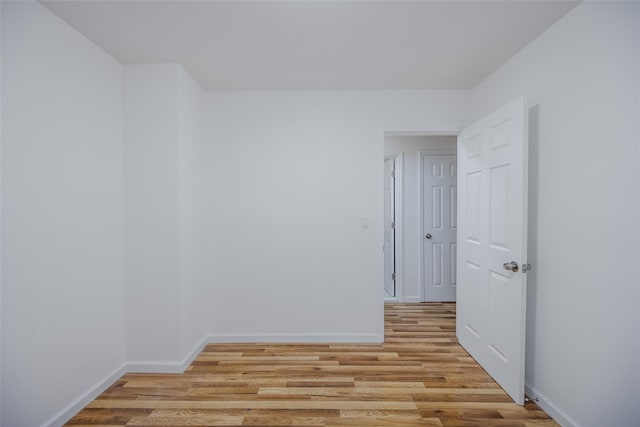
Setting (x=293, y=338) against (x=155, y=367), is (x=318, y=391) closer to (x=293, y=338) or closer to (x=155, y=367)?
(x=293, y=338)

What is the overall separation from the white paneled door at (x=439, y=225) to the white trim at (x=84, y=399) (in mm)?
3526

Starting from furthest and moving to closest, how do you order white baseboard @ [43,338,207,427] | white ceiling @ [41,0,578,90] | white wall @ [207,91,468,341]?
white wall @ [207,91,468,341]
white baseboard @ [43,338,207,427]
white ceiling @ [41,0,578,90]

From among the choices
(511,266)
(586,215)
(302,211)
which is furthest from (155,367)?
(586,215)

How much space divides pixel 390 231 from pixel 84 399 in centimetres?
365

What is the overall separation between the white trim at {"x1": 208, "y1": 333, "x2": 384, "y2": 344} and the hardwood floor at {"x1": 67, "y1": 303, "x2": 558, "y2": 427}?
0.26 feet

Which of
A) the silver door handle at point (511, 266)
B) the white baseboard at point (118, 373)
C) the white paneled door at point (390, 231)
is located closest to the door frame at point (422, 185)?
the white paneled door at point (390, 231)

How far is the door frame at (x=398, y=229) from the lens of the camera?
429cm

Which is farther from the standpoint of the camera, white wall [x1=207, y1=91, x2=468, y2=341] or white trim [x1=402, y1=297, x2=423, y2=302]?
white trim [x1=402, y1=297, x2=423, y2=302]

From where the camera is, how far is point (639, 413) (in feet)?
4.85

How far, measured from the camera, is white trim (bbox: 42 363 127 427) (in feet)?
6.02

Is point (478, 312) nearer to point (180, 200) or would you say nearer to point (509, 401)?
point (509, 401)

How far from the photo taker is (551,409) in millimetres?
1939

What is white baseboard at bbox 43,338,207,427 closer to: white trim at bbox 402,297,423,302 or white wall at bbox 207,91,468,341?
white wall at bbox 207,91,468,341

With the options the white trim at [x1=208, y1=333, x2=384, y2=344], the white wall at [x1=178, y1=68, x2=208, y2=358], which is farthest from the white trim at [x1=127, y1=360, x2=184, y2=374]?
the white trim at [x1=208, y1=333, x2=384, y2=344]
